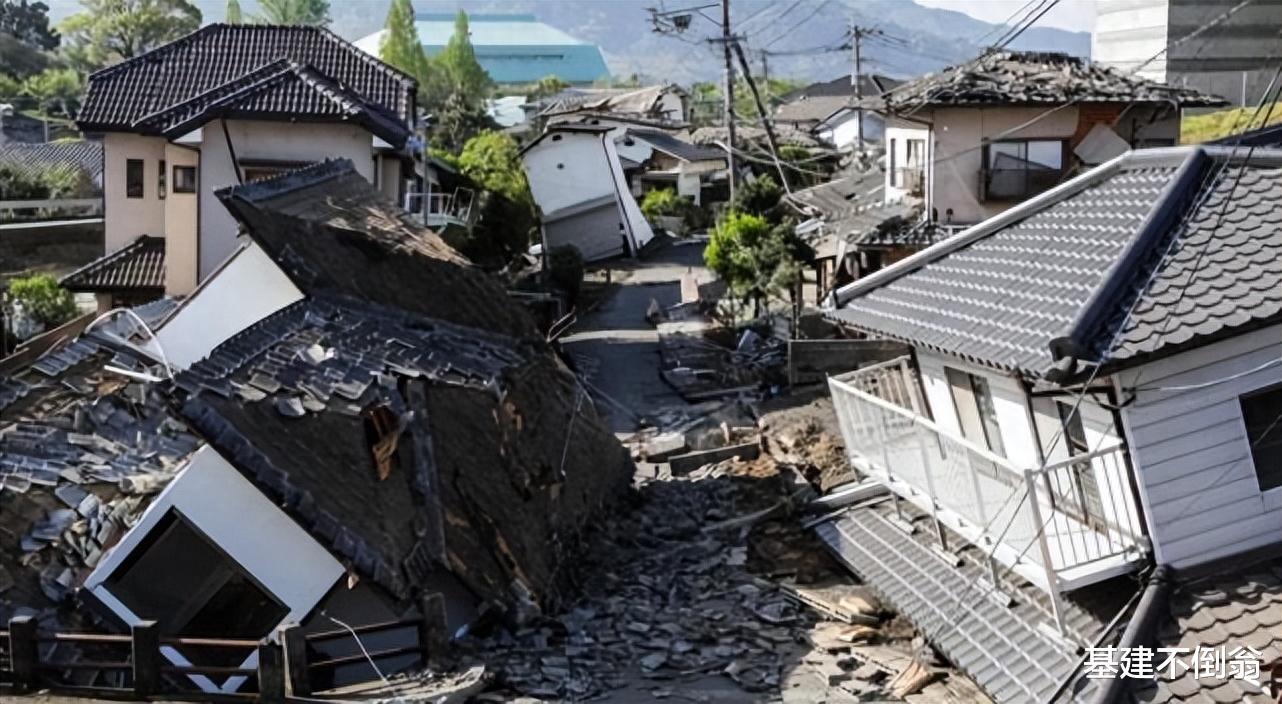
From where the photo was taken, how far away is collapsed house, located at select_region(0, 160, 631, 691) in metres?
12.7

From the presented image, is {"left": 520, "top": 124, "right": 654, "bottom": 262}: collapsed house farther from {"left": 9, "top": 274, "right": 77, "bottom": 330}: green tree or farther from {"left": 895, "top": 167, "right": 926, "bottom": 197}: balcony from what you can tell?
{"left": 895, "top": 167, "right": 926, "bottom": 197}: balcony

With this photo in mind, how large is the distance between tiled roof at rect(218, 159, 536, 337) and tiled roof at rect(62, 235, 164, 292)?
10392 millimetres

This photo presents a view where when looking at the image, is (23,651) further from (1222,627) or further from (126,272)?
(126,272)

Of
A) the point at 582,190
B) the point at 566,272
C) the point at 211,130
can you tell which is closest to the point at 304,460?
the point at 211,130

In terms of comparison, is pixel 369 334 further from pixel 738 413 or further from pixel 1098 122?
pixel 1098 122

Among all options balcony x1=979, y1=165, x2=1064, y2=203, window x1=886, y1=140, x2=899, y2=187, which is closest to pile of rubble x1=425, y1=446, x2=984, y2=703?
balcony x1=979, y1=165, x2=1064, y2=203

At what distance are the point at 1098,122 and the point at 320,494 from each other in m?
19.8

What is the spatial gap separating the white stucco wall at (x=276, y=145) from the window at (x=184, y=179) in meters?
0.87

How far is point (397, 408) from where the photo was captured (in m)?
14.6

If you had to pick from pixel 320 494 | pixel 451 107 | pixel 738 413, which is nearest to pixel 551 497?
pixel 320 494

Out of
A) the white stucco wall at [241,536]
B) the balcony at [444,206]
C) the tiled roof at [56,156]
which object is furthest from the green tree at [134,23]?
the white stucco wall at [241,536]

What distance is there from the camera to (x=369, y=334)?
16.3m

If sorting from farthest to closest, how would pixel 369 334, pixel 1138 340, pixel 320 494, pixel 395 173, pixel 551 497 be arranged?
pixel 395 173 → pixel 551 497 → pixel 369 334 → pixel 320 494 → pixel 1138 340

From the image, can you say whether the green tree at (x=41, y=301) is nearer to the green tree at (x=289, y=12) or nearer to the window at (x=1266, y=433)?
the window at (x=1266, y=433)
